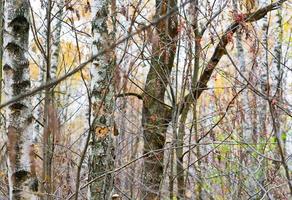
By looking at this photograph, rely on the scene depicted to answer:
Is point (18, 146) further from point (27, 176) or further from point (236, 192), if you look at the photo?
point (236, 192)

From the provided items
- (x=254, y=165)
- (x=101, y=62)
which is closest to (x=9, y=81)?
(x=101, y=62)

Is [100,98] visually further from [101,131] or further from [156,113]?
[156,113]

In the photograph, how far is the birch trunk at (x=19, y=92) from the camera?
2771 mm

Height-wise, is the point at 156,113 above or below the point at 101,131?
above

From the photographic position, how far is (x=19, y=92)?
9.27 feet

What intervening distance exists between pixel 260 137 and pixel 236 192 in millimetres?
2127

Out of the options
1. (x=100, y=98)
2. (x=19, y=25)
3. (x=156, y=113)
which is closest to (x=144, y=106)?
(x=156, y=113)

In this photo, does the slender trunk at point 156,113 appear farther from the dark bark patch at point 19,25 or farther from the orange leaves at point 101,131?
the dark bark patch at point 19,25

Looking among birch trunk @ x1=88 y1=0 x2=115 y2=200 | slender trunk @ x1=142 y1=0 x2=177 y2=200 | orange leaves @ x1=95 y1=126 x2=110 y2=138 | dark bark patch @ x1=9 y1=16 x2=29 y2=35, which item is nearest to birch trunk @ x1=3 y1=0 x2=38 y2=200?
dark bark patch @ x1=9 y1=16 x2=29 y2=35

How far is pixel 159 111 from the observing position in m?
6.25

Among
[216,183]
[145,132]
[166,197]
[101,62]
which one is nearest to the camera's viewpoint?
[101,62]

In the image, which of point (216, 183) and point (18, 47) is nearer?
point (18, 47)

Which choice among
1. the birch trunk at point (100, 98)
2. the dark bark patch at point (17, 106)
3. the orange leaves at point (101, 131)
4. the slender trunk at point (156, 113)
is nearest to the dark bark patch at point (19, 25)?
the dark bark patch at point (17, 106)

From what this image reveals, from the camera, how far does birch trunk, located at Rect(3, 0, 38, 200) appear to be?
2.77 metres
